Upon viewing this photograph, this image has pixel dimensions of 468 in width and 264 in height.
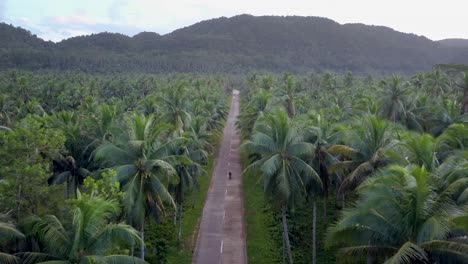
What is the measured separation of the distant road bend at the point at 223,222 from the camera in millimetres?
28281

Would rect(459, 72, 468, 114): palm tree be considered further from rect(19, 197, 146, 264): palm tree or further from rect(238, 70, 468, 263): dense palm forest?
rect(19, 197, 146, 264): palm tree

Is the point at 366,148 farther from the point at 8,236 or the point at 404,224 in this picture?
the point at 8,236

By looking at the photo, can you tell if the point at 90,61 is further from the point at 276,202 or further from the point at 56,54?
the point at 276,202

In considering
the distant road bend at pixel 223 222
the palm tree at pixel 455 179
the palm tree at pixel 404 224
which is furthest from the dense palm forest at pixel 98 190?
the palm tree at pixel 455 179

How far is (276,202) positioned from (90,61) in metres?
165

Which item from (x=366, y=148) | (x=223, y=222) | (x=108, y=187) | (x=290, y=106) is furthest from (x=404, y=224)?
(x=290, y=106)

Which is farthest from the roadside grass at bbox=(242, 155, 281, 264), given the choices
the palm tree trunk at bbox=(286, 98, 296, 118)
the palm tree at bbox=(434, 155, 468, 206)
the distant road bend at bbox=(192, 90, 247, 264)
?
the palm tree at bbox=(434, 155, 468, 206)

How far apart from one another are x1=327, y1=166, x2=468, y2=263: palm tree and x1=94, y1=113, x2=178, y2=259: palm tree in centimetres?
835

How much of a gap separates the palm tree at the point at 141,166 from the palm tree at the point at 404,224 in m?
8.35

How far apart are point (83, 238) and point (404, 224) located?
960 centimetres

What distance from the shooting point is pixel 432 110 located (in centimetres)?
3575

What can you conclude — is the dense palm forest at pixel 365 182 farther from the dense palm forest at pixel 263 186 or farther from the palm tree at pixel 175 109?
the palm tree at pixel 175 109

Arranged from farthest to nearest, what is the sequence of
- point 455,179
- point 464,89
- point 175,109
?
point 464,89 → point 175,109 → point 455,179

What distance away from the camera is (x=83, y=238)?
1414cm
